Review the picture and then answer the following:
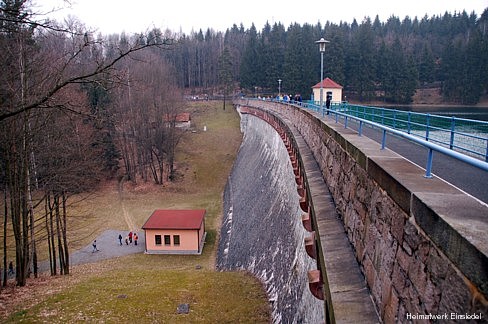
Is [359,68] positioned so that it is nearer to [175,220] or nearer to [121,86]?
[175,220]

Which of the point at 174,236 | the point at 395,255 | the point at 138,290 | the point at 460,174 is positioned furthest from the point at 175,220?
the point at 395,255

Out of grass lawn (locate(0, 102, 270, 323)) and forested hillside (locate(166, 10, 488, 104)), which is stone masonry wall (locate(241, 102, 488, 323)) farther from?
forested hillside (locate(166, 10, 488, 104))

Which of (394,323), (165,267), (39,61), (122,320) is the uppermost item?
(39,61)

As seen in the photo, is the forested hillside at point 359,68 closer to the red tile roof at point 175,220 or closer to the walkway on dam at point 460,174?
the red tile roof at point 175,220

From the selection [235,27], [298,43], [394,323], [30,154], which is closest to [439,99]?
[298,43]

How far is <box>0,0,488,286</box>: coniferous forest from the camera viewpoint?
7.36m

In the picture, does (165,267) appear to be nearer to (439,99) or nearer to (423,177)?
(423,177)

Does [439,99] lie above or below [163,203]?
above

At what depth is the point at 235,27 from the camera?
392 feet

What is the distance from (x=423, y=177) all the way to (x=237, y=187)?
25.0m

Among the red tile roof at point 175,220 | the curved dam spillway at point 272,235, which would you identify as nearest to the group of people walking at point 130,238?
the red tile roof at point 175,220

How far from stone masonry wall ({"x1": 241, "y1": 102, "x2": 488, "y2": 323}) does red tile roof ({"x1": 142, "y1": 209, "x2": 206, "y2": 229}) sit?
16.2 m

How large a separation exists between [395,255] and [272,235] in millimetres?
11521

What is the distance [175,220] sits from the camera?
22266 millimetres
